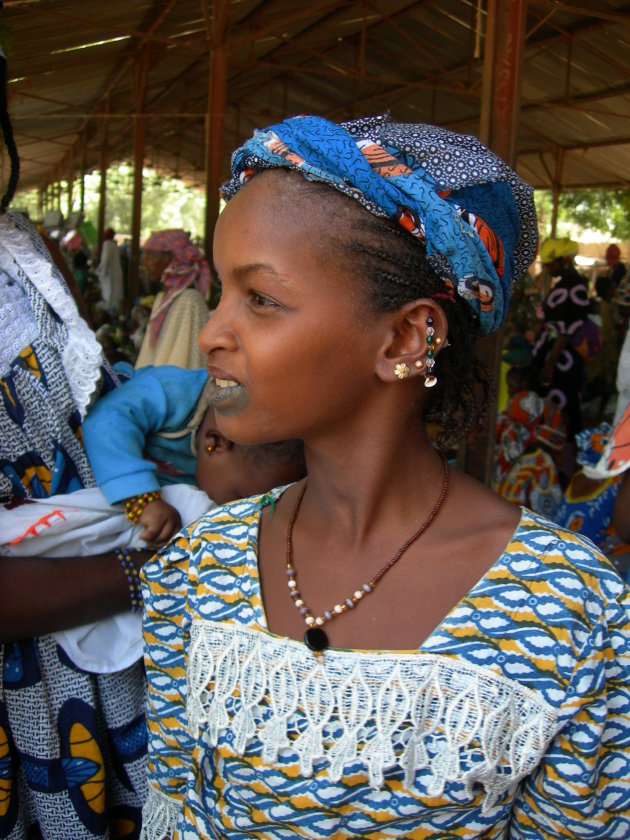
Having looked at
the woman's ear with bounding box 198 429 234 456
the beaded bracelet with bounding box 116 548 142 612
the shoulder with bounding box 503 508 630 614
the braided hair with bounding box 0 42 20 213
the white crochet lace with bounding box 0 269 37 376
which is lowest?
the beaded bracelet with bounding box 116 548 142 612

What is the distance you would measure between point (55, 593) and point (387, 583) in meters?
0.73

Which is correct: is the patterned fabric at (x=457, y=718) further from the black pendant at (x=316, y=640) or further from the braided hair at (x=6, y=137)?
the braided hair at (x=6, y=137)

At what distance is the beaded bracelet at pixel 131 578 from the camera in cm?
160

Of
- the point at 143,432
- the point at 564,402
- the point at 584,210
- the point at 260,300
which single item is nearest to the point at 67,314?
the point at 143,432

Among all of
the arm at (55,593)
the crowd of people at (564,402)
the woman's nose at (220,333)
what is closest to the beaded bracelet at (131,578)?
the arm at (55,593)

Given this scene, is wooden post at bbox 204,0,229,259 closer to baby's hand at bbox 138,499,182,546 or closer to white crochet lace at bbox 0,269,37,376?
white crochet lace at bbox 0,269,37,376

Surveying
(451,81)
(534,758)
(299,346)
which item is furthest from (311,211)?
(451,81)

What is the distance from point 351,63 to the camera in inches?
398

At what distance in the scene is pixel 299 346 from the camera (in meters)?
1.05

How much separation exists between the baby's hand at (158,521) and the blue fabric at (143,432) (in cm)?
4

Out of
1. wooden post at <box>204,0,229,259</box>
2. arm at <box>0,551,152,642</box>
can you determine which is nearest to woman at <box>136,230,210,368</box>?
wooden post at <box>204,0,229,259</box>

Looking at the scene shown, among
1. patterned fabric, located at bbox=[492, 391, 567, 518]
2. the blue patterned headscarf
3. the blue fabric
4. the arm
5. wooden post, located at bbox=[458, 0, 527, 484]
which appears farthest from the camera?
patterned fabric, located at bbox=[492, 391, 567, 518]

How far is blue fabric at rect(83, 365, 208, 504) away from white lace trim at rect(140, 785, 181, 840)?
0.57 meters

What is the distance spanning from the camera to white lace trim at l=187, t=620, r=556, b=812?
1015mm
